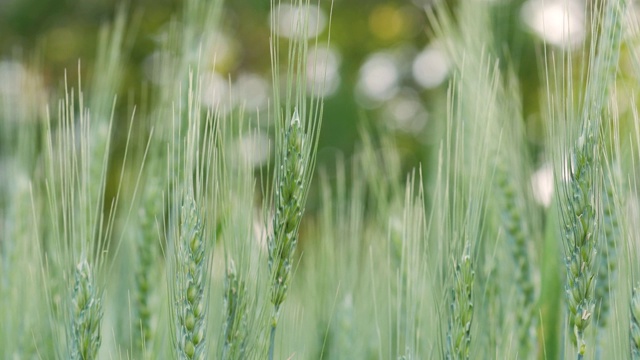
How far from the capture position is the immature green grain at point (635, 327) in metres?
0.66

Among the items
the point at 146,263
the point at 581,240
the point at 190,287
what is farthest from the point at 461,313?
→ the point at 146,263

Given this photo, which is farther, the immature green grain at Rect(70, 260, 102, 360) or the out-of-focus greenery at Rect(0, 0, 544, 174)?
the out-of-focus greenery at Rect(0, 0, 544, 174)

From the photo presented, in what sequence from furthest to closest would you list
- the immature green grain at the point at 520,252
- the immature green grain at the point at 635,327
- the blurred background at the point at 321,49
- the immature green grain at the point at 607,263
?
the blurred background at the point at 321,49, the immature green grain at the point at 520,252, the immature green grain at the point at 607,263, the immature green grain at the point at 635,327

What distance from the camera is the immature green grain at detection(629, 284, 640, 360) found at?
0.66 meters

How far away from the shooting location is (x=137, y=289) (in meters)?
0.97

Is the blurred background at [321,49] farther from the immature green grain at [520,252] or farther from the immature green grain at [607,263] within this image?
the immature green grain at [607,263]

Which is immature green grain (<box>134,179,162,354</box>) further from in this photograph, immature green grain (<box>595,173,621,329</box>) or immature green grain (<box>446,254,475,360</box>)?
immature green grain (<box>595,173,621,329</box>)

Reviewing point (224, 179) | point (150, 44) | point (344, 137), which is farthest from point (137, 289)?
point (150, 44)

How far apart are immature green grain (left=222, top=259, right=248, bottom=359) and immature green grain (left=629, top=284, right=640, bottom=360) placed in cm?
31

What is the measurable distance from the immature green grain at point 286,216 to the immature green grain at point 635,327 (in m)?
0.27

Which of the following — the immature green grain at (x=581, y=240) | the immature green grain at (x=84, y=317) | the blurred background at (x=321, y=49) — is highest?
the blurred background at (x=321, y=49)

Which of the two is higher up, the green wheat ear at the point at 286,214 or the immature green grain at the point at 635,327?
the green wheat ear at the point at 286,214

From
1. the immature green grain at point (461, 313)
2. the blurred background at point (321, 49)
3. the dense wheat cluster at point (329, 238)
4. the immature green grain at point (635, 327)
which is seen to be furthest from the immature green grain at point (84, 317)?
the blurred background at point (321, 49)

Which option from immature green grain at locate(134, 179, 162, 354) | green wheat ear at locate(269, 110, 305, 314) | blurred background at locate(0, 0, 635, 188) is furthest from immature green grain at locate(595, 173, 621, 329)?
blurred background at locate(0, 0, 635, 188)
